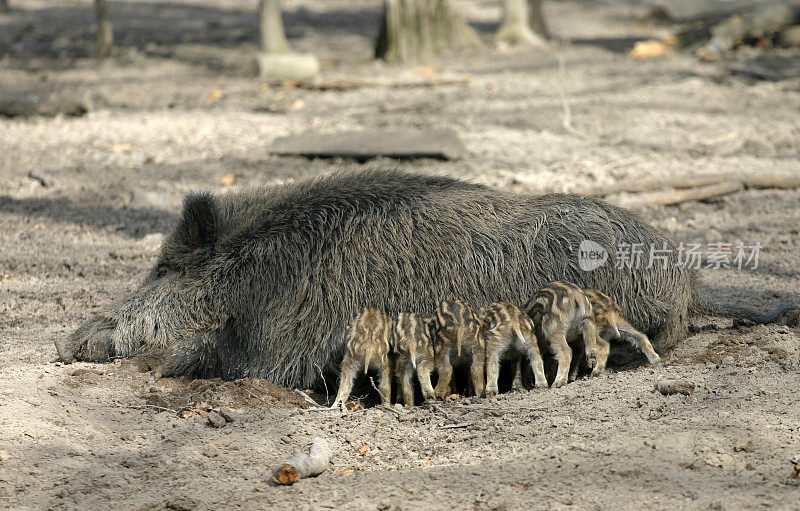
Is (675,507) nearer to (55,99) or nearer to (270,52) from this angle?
(55,99)

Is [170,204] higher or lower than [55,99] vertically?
lower

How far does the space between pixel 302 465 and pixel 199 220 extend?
1.82 metres

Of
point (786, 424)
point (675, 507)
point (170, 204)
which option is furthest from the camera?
point (170, 204)

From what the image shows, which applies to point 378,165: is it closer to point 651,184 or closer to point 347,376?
point 651,184

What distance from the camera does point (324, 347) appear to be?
4434 mm

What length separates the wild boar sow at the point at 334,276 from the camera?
14.7ft

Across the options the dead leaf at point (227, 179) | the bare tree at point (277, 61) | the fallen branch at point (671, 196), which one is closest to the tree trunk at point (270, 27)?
the bare tree at point (277, 61)

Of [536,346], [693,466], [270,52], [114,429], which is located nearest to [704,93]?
[270,52]

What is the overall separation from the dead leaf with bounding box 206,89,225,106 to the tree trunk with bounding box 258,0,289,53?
1.71 m

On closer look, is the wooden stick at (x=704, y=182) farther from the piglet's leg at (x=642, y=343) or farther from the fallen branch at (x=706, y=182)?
the piglet's leg at (x=642, y=343)

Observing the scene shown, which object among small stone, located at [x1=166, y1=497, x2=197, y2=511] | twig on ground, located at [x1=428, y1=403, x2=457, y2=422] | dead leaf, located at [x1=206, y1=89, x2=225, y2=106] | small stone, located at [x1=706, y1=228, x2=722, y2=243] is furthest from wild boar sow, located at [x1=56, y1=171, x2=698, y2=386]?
dead leaf, located at [x1=206, y1=89, x2=225, y2=106]

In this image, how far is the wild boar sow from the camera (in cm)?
448

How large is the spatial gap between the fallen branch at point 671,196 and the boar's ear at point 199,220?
14.0 ft

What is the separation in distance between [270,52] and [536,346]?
10338 millimetres
